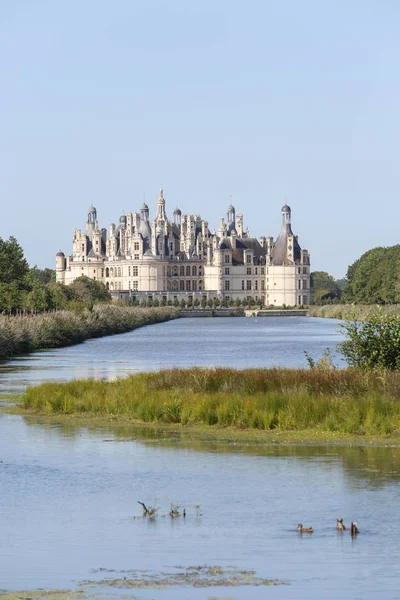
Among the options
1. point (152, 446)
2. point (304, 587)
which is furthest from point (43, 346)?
point (304, 587)

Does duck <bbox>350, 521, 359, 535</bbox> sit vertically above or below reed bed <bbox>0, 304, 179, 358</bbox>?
below

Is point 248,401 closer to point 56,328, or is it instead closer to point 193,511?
point 193,511

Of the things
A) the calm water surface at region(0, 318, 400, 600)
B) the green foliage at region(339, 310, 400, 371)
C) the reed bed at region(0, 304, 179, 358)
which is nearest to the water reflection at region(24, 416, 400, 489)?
the calm water surface at region(0, 318, 400, 600)

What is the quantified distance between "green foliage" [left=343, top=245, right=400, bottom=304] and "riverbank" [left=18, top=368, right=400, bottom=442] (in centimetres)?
8996

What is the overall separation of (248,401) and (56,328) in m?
43.1

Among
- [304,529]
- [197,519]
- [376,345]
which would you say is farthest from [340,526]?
[376,345]

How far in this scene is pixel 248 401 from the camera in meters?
23.1

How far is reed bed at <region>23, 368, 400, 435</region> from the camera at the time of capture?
862 inches

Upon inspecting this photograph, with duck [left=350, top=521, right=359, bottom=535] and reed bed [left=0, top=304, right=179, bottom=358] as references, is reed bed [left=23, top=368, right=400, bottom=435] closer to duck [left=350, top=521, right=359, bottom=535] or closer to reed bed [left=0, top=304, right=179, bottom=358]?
duck [left=350, top=521, right=359, bottom=535]

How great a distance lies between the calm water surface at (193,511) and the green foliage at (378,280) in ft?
315

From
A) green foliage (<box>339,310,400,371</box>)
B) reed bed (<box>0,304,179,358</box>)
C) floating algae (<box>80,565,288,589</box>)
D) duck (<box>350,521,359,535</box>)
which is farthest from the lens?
reed bed (<box>0,304,179,358</box>)

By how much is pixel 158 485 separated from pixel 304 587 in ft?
18.9

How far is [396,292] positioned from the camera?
120812 millimetres

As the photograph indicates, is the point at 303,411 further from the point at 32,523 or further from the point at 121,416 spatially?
the point at 32,523
